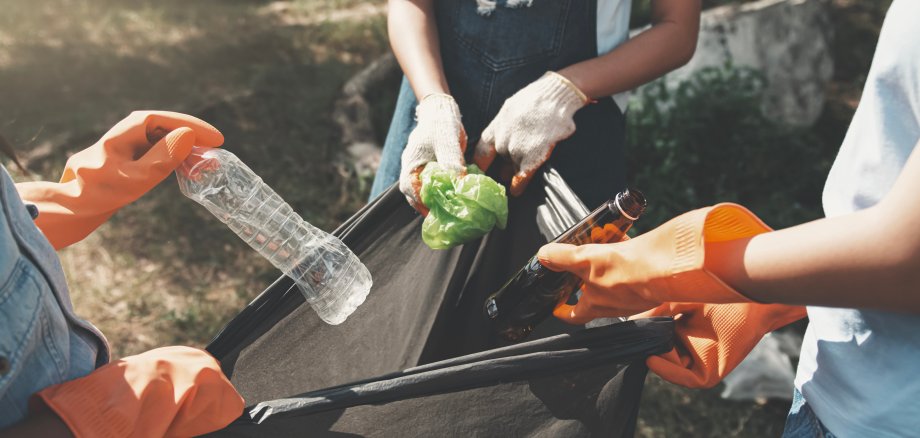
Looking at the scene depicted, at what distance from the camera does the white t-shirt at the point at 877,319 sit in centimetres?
87

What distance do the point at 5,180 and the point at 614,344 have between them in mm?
800

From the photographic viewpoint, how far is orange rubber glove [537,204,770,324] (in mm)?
903

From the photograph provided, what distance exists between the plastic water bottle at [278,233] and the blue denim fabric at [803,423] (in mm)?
794

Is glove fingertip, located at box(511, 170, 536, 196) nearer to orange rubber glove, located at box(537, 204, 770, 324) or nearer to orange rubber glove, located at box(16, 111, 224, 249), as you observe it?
orange rubber glove, located at box(537, 204, 770, 324)

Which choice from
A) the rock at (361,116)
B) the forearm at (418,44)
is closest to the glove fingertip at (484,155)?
the forearm at (418,44)

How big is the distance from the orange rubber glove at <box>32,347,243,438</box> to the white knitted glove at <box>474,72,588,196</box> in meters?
0.67

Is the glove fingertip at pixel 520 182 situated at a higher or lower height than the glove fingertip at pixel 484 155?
lower

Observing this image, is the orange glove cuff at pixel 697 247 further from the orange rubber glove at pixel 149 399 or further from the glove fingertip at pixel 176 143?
the glove fingertip at pixel 176 143

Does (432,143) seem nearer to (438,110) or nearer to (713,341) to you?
(438,110)

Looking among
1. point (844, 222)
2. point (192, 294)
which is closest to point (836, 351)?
point (844, 222)

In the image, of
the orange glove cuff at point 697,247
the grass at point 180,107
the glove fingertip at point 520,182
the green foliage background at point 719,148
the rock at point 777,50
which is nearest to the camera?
the orange glove cuff at point 697,247

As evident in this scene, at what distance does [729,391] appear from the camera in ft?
8.46

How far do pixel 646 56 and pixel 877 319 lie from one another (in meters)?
0.75

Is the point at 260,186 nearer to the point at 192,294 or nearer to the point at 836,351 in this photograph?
the point at 836,351
